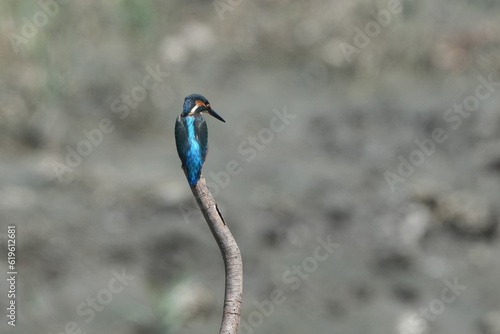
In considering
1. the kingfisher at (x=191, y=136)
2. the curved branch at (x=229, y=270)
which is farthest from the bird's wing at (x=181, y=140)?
the curved branch at (x=229, y=270)

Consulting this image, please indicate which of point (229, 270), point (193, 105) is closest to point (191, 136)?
point (193, 105)

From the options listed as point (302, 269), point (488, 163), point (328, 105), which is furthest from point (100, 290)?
point (488, 163)

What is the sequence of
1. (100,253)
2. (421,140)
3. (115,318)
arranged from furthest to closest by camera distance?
(421,140)
(100,253)
(115,318)

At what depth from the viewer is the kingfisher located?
382 cm

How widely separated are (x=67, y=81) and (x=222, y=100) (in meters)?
1.50

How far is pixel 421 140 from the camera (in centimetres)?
953

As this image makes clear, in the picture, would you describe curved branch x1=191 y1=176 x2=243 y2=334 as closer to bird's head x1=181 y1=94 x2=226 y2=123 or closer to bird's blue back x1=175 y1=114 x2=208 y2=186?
bird's blue back x1=175 y1=114 x2=208 y2=186

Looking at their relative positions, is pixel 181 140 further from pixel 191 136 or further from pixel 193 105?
pixel 193 105

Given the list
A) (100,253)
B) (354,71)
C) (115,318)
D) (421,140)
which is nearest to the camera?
(115,318)

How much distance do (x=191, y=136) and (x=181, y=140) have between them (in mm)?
44

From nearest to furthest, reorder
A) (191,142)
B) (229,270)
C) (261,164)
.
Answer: (229,270), (191,142), (261,164)

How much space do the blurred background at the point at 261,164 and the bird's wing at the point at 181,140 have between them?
3965mm

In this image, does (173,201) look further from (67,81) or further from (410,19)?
(410,19)

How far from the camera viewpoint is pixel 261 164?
30.5 feet
